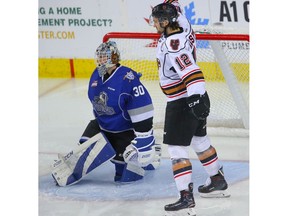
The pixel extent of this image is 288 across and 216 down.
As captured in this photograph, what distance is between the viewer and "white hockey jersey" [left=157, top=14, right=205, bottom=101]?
3014mm

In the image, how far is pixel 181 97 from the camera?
3143 mm

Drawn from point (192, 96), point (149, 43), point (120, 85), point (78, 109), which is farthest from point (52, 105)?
point (192, 96)

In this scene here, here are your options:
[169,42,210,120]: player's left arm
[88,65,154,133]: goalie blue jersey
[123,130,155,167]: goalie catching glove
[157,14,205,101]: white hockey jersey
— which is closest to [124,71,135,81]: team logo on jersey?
[88,65,154,133]: goalie blue jersey

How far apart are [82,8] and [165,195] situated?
2078 millimetres

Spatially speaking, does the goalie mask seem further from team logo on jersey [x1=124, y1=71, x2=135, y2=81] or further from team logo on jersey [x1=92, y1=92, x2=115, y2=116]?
team logo on jersey [x1=92, y1=92, x2=115, y2=116]

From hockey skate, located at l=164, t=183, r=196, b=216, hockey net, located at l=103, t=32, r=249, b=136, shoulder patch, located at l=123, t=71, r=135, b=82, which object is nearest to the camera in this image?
hockey skate, located at l=164, t=183, r=196, b=216

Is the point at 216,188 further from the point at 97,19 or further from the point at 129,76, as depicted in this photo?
the point at 97,19

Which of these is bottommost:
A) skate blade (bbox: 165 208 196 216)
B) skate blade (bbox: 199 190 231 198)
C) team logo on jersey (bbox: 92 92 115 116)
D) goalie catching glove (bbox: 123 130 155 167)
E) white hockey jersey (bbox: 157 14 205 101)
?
skate blade (bbox: 199 190 231 198)

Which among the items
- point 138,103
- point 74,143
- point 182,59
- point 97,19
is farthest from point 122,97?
point 97,19

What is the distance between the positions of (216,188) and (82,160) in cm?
64

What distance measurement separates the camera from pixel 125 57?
439 cm

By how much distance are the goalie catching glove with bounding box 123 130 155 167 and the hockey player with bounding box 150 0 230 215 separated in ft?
0.75

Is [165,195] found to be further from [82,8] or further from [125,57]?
[82,8]

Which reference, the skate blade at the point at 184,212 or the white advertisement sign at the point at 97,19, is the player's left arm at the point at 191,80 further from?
the white advertisement sign at the point at 97,19
